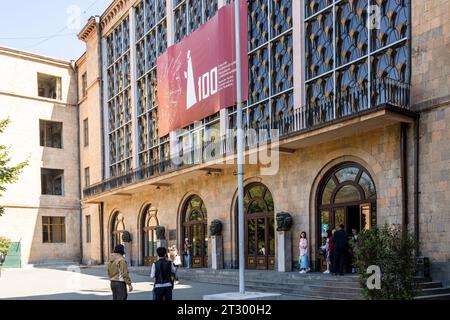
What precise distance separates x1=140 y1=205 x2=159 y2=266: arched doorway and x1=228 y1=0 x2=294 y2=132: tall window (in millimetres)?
9206

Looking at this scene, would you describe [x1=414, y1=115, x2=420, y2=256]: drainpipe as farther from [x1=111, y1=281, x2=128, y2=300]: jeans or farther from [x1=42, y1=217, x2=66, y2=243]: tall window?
[x1=42, y1=217, x2=66, y2=243]: tall window

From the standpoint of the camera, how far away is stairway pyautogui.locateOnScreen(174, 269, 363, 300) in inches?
523

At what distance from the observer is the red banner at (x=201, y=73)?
21.1 m

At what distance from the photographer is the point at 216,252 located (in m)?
21.8

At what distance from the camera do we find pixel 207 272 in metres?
19.7

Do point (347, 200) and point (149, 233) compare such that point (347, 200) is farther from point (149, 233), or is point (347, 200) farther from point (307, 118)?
point (149, 233)

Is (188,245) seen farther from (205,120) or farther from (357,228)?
(357,228)

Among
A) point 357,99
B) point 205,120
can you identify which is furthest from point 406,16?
point 205,120

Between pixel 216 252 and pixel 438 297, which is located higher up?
pixel 438 297

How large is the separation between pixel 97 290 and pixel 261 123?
8.61 meters

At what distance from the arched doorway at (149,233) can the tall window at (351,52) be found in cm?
1350

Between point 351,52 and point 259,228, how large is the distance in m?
7.82

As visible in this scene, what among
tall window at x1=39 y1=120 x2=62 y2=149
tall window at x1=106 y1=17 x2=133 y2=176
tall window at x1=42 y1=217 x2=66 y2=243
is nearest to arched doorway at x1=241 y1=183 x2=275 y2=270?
tall window at x1=106 y1=17 x2=133 y2=176

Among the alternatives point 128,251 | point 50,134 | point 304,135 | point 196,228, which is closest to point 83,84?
point 50,134
